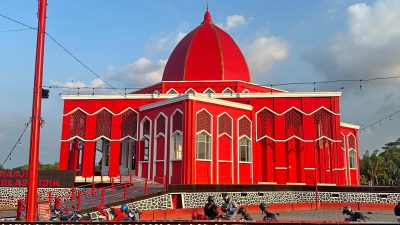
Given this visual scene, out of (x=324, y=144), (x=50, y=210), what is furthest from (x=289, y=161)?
(x=50, y=210)

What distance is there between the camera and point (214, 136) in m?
22.5

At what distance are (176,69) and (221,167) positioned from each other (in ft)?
33.0

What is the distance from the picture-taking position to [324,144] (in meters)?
24.3

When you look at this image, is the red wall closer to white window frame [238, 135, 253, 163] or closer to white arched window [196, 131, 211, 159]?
white window frame [238, 135, 253, 163]

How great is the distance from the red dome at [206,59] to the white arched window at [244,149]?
6.14 metres

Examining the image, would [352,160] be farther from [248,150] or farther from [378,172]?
[378,172]

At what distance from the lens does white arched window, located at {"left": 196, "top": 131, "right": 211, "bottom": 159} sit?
71.7ft

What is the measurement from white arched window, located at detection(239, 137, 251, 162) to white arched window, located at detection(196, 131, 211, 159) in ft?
8.24

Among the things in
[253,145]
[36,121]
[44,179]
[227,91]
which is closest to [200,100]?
[253,145]

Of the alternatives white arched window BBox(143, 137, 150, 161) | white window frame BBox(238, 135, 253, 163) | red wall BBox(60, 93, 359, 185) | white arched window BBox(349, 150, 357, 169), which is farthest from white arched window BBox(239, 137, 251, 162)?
white arched window BBox(349, 150, 357, 169)

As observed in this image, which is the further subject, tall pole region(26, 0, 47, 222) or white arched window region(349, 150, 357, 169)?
white arched window region(349, 150, 357, 169)

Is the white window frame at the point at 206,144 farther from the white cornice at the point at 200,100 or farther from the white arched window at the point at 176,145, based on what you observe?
the white cornice at the point at 200,100

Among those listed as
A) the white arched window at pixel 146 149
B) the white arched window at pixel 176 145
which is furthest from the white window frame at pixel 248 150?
the white arched window at pixel 146 149

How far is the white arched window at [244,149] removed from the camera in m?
23.8
